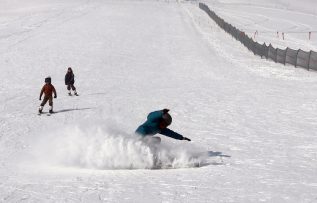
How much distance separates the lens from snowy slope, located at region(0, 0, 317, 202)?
8.97 metres

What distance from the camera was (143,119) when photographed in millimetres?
16734

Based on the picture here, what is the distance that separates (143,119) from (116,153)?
239 inches

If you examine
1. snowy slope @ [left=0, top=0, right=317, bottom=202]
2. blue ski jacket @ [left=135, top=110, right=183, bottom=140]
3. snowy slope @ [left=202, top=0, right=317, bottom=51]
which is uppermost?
snowy slope @ [left=202, top=0, right=317, bottom=51]

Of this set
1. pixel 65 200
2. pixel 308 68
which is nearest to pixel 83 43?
pixel 308 68

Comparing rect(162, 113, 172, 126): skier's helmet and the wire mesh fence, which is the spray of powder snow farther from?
the wire mesh fence

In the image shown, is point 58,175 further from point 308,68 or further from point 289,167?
point 308,68

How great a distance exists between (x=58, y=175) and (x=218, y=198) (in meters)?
3.48

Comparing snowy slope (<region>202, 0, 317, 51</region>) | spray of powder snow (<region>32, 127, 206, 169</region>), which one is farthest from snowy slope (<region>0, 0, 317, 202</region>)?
snowy slope (<region>202, 0, 317, 51</region>)

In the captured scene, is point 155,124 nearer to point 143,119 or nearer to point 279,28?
point 143,119

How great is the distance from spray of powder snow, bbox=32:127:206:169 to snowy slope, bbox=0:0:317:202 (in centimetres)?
3

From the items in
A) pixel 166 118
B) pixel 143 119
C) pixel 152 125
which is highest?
pixel 166 118

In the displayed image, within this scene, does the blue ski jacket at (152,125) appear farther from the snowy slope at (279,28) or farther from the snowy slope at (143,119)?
the snowy slope at (279,28)

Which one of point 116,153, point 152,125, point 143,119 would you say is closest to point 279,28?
point 143,119

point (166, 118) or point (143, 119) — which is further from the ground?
point (166, 118)
